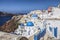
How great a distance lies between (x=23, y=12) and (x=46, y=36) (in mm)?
545

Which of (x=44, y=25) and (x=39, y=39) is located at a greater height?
(x=44, y=25)

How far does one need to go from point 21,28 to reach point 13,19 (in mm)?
193

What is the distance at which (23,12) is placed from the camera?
2941mm

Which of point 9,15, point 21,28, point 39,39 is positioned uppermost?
point 9,15

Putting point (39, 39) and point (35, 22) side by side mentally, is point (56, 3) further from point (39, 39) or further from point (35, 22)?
point (39, 39)

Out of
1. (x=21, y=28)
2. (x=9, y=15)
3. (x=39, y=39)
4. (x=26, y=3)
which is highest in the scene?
(x=26, y=3)

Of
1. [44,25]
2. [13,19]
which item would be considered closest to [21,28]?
[13,19]

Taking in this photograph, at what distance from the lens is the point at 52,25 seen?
3.08 metres

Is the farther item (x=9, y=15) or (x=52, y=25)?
(x=52, y=25)

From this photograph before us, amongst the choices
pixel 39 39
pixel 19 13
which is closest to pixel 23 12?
pixel 19 13

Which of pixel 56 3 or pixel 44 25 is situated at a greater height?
pixel 56 3

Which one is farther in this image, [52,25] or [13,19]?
[52,25]

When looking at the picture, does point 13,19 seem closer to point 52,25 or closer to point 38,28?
point 38,28

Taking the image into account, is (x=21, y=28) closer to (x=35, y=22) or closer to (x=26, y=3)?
(x=35, y=22)
